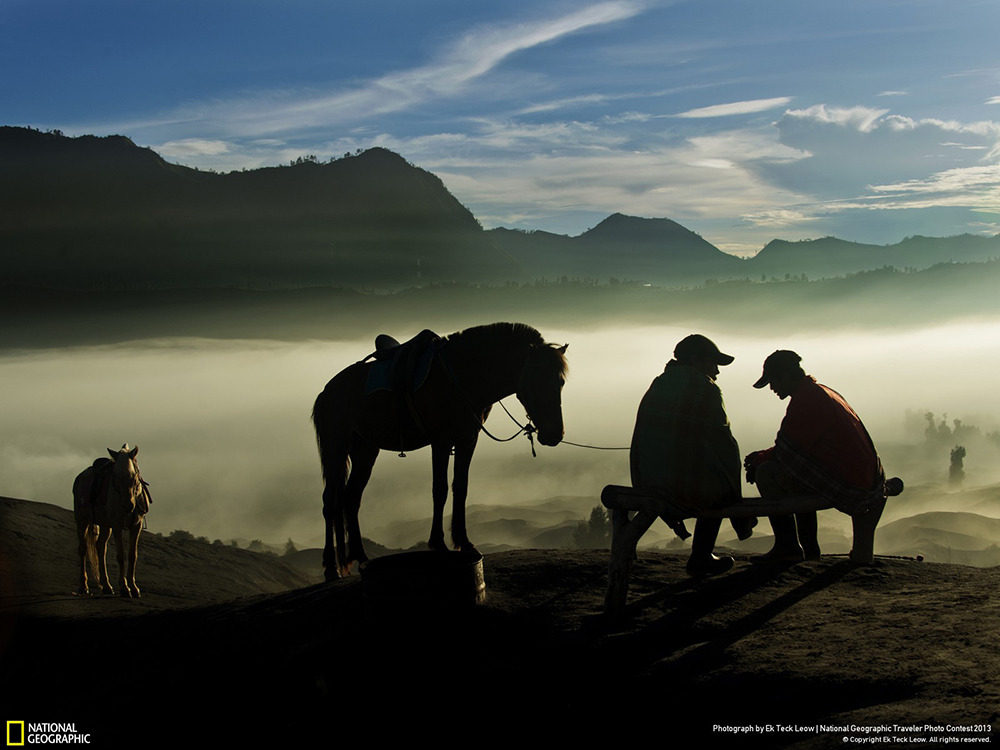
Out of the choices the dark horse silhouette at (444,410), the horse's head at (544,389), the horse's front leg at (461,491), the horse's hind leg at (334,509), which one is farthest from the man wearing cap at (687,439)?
the horse's hind leg at (334,509)

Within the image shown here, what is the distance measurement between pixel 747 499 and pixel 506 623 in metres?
2.33

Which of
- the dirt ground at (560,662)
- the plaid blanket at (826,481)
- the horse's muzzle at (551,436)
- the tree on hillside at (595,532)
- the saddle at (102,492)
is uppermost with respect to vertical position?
the horse's muzzle at (551,436)

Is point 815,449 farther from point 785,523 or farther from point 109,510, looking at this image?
point 109,510

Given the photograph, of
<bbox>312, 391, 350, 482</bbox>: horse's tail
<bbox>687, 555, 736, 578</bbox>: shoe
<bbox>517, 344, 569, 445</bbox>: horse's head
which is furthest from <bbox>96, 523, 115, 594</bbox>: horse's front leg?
<bbox>687, 555, 736, 578</bbox>: shoe

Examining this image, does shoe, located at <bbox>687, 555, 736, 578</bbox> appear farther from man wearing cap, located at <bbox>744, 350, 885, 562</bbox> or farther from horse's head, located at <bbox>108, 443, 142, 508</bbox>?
horse's head, located at <bbox>108, 443, 142, 508</bbox>

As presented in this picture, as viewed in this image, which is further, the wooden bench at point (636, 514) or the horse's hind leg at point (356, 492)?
the horse's hind leg at point (356, 492)

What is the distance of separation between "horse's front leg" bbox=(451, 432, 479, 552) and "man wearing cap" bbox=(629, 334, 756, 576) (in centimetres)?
266

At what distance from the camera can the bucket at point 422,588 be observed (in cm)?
619

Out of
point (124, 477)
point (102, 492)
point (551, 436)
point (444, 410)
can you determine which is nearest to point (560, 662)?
point (551, 436)

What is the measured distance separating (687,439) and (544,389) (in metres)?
2.26

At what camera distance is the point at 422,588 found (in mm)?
6242

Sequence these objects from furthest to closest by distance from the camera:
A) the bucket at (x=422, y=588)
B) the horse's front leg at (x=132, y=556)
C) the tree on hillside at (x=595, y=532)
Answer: the tree on hillside at (x=595, y=532), the horse's front leg at (x=132, y=556), the bucket at (x=422, y=588)

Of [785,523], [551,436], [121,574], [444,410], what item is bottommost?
[121,574]

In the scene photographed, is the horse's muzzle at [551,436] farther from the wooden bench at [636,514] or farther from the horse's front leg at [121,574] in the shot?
the horse's front leg at [121,574]
